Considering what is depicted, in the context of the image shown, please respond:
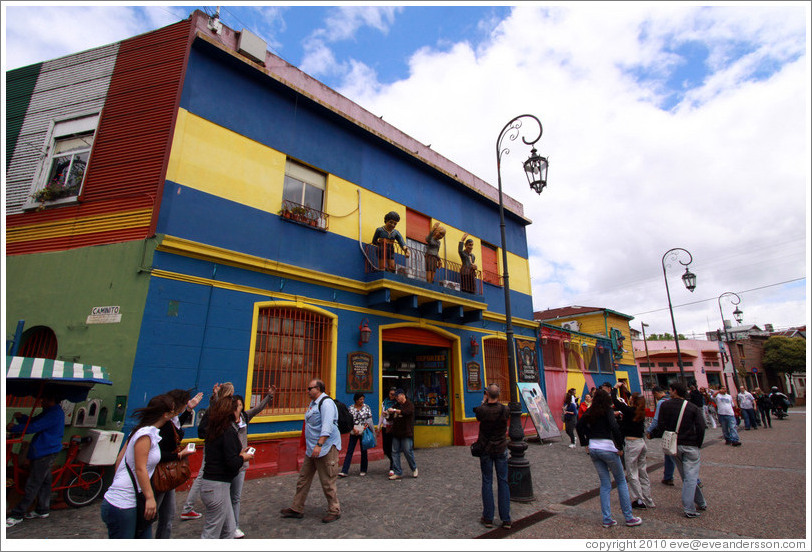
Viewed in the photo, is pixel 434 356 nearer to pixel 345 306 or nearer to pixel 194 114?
pixel 345 306

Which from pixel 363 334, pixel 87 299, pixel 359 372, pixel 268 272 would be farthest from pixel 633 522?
pixel 87 299

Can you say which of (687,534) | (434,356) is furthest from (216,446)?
(434,356)

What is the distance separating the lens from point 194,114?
345 inches

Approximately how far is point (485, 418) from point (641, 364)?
44.3m

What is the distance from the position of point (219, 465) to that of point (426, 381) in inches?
396

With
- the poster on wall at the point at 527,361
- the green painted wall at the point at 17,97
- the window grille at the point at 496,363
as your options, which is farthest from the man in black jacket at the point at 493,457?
the green painted wall at the point at 17,97

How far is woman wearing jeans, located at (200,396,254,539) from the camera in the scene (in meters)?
4.07

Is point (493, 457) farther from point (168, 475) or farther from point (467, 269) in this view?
point (467, 269)

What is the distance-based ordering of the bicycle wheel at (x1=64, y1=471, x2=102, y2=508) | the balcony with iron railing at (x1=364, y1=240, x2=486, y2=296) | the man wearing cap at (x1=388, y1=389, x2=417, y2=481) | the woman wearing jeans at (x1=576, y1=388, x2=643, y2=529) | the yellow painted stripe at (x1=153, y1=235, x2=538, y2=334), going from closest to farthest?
the woman wearing jeans at (x1=576, y1=388, x2=643, y2=529) < the bicycle wheel at (x1=64, y1=471, x2=102, y2=508) < the yellow painted stripe at (x1=153, y1=235, x2=538, y2=334) < the man wearing cap at (x1=388, y1=389, x2=417, y2=481) < the balcony with iron railing at (x1=364, y1=240, x2=486, y2=296)

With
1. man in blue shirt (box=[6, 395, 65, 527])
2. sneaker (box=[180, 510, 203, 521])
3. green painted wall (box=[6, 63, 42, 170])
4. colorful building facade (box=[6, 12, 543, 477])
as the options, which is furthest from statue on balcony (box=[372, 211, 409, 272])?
green painted wall (box=[6, 63, 42, 170])

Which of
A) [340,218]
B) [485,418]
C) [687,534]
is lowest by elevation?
[687,534]

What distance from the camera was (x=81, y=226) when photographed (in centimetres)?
870

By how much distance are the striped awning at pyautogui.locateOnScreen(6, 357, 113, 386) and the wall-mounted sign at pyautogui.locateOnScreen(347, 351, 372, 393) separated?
5030 millimetres

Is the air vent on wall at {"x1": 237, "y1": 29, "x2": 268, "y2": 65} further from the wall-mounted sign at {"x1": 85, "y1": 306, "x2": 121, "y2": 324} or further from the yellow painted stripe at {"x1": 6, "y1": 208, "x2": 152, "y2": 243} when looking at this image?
the wall-mounted sign at {"x1": 85, "y1": 306, "x2": 121, "y2": 324}
